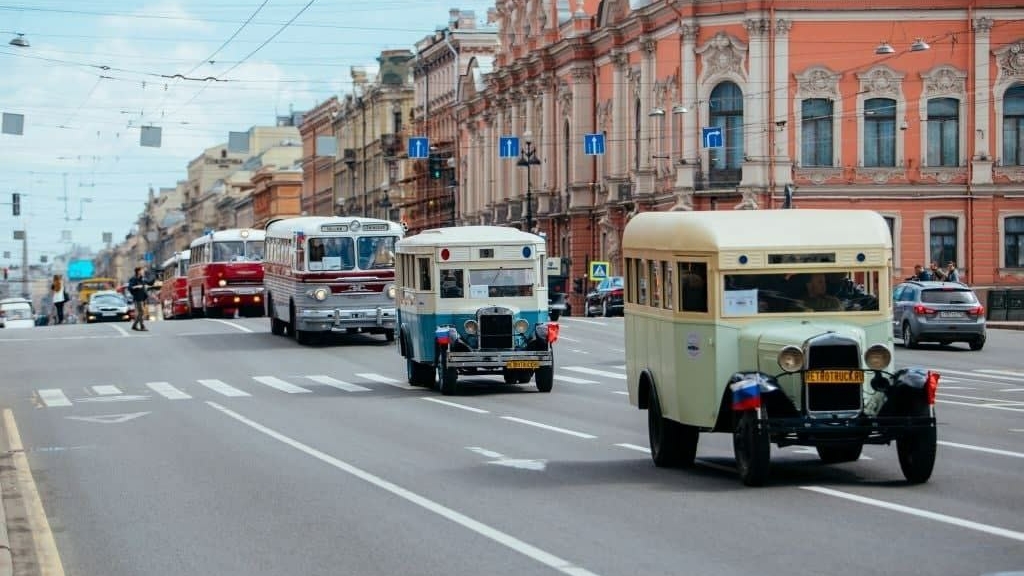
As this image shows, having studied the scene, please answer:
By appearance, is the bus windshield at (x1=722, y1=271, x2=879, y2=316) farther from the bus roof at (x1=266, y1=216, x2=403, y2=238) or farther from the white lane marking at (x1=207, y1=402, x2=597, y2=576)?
the bus roof at (x1=266, y1=216, x2=403, y2=238)

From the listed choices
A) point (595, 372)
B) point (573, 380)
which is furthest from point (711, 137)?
point (573, 380)

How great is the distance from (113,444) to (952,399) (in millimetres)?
12876

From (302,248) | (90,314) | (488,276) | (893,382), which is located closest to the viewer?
(893,382)

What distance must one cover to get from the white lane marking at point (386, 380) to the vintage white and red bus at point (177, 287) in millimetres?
38588

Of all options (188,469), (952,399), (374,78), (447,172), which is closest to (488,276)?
(952,399)

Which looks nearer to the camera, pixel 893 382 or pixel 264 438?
pixel 893 382

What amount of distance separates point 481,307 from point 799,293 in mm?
13780

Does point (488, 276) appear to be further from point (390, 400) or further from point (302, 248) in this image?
point (302, 248)

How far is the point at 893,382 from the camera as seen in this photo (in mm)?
15344

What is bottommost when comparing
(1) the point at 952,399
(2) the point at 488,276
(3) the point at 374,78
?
(1) the point at 952,399

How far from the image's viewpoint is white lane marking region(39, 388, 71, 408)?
2881cm

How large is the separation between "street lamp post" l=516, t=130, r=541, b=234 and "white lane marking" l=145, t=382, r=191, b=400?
44.6 m

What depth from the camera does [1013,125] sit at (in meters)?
68.4

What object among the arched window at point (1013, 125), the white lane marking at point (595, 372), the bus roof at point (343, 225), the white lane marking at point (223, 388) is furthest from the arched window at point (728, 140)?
the white lane marking at point (223, 388)
